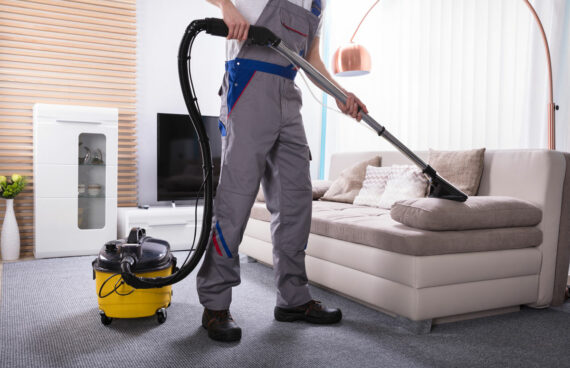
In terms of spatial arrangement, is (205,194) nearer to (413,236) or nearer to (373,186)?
(413,236)

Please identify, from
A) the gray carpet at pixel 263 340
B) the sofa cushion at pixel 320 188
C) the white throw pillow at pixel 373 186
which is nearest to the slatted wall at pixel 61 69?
the sofa cushion at pixel 320 188

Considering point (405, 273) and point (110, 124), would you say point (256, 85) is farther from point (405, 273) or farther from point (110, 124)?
point (110, 124)

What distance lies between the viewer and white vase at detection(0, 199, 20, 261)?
3385 mm

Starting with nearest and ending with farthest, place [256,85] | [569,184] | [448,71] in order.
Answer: [256,85] < [569,184] < [448,71]

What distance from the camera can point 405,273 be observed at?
1.84 metres

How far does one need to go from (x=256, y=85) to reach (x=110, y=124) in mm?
2264

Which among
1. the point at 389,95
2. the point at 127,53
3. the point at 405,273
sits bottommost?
the point at 405,273

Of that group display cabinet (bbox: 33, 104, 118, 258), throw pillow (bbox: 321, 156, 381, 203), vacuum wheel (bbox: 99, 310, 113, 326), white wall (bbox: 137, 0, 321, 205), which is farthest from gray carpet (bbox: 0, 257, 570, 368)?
white wall (bbox: 137, 0, 321, 205)

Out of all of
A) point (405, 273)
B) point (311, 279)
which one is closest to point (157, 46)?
point (311, 279)

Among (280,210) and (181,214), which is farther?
(181,214)

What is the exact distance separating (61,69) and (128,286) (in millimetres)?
2703

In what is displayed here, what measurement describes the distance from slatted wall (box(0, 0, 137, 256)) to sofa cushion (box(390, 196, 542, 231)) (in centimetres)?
284

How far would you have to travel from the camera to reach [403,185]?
2.73 m

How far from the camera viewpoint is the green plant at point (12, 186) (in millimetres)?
3367
